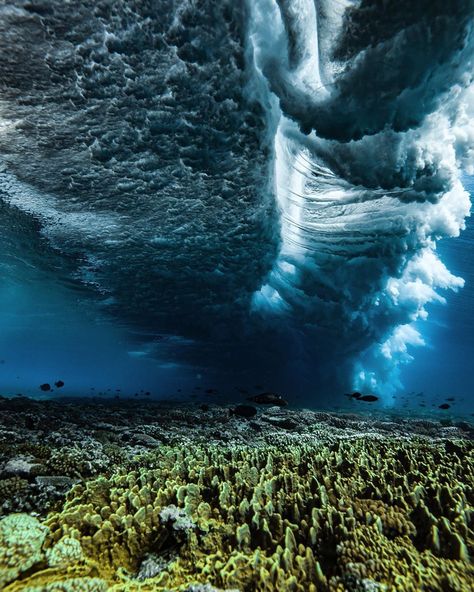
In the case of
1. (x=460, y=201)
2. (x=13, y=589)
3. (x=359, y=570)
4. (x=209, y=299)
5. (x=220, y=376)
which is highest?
(x=460, y=201)

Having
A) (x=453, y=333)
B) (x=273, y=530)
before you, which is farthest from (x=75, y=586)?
(x=453, y=333)

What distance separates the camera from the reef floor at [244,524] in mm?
2729

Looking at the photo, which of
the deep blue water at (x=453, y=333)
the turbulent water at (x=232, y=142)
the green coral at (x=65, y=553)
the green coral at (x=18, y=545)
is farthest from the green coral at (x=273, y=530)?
the deep blue water at (x=453, y=333)

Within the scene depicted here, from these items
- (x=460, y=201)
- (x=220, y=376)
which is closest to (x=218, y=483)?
(x=460, y=201)

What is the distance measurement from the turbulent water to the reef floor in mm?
7853

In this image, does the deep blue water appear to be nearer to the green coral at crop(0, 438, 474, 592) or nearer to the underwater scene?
the underwater scene

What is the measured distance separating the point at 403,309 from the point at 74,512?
2908 cm

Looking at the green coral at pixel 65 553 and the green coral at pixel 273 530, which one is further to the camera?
the green coral at pixel 65 553

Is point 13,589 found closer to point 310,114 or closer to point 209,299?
point 310,114

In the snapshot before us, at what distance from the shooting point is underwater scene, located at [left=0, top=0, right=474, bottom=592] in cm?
318

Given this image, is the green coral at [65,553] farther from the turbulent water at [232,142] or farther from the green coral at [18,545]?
the turbulent water at [232,142]

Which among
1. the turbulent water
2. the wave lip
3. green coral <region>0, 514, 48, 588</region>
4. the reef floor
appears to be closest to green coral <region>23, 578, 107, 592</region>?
the reef floor

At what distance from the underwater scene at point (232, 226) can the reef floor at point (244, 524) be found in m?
0.03

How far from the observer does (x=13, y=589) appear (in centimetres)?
259
